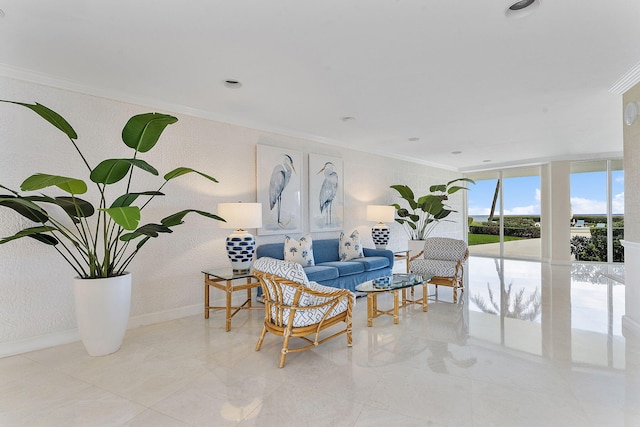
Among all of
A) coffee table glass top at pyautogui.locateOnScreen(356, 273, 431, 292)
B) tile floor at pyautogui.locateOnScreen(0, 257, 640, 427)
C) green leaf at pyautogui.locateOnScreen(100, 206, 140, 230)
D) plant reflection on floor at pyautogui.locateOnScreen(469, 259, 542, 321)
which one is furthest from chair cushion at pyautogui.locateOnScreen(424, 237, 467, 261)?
green leaf at pyautogui.locateOnScreen(100, 206, 140, 230)

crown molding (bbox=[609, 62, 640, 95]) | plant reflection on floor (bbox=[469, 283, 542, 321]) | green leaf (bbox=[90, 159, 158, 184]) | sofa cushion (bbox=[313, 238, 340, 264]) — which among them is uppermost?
crown molding (bbox=[609, 62, 640, 95])

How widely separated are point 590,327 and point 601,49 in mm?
2865

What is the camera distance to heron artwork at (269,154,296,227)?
197 inches

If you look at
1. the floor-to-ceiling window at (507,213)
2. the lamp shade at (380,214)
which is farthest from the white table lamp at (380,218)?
the floor-to-ceiling window at (507,213)

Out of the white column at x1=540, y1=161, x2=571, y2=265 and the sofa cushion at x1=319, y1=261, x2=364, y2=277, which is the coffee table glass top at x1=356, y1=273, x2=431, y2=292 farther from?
the white column at x1=540, y1=161, x2=571, y2=265

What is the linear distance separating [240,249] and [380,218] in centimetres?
317

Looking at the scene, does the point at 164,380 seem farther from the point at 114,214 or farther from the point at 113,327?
the point at 114,214

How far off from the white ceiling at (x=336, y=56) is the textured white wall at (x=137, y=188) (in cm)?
23

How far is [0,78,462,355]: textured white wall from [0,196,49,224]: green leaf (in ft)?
1.49

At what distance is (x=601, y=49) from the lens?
278 centimetres

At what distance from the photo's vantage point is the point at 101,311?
2898mm

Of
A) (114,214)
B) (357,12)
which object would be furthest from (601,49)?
(114,214)

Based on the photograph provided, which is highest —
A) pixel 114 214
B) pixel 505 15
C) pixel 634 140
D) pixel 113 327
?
pixel 505 15

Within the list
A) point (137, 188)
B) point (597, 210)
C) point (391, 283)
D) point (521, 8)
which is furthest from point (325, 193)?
point (597, 210)
